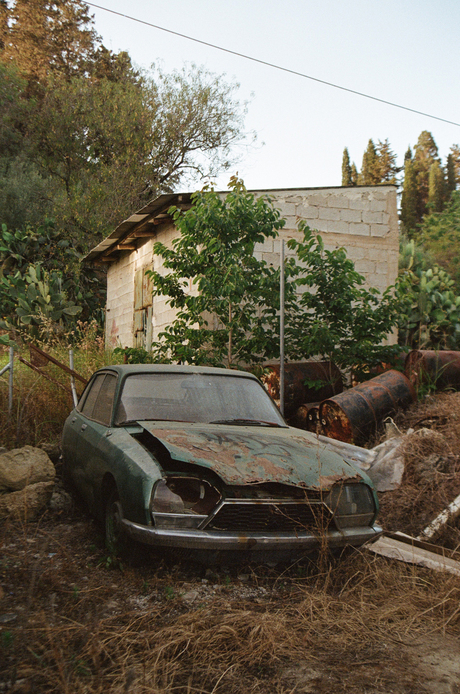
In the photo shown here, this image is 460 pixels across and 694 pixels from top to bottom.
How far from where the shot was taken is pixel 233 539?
10.2ft

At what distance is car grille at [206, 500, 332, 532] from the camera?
320cm

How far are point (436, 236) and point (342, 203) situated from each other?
23017 millimetres

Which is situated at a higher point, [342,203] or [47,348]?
[342,203]

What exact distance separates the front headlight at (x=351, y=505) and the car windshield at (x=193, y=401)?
1055mm

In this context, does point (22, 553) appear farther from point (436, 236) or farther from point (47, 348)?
point (436, 236)

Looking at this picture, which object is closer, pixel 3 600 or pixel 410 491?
pixel 3 600

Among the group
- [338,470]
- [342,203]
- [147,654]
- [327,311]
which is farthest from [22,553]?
[342,203]

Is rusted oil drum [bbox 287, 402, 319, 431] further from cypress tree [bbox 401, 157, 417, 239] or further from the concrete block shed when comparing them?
cypress tree [bbox 401, 157, 417, 239]

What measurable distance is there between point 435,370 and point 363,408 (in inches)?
61.8

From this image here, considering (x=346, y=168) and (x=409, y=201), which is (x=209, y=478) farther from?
(x=346, y=168)

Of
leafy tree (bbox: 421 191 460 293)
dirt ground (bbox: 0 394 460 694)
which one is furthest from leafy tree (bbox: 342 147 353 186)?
dirt ground (bbox: 0 394 460 694)

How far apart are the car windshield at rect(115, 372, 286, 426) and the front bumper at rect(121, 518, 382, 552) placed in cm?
108

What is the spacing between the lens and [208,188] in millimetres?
8758

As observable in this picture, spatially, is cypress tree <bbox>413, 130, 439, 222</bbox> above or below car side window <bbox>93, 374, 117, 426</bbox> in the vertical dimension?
above
